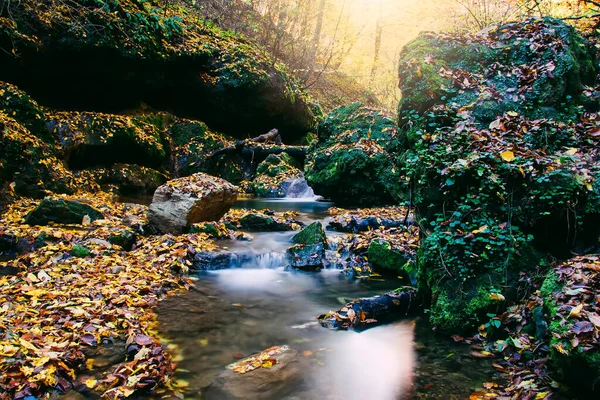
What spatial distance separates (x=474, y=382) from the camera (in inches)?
129

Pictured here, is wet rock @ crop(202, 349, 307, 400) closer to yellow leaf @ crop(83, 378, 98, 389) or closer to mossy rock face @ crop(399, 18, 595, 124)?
yellow leaf @ crop(83, 378, 98, 389)

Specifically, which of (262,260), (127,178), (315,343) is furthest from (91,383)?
(127,178)

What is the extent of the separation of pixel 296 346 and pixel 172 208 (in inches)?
192

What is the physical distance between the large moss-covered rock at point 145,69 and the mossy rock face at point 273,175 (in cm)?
308

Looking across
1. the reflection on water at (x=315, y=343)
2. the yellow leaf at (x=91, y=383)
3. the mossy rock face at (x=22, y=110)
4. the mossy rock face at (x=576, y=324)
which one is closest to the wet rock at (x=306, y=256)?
the reflection on water at (x=315, y=343)

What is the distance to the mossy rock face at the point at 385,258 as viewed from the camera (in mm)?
6559

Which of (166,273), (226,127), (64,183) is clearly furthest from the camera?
(226,127)

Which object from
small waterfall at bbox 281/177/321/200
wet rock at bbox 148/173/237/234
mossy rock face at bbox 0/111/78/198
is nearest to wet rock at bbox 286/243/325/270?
wet rock at bbox 148/173/237/234

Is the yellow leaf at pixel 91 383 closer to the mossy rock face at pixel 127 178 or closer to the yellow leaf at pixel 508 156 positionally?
the yellow leaf at pixel 508 156

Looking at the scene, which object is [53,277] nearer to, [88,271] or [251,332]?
[88,271]

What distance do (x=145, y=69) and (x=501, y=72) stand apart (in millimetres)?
12729

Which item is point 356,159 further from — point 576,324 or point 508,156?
point 576,324

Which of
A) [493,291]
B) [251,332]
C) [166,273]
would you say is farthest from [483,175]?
[166,273]

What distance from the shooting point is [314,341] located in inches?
168
